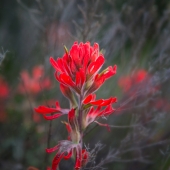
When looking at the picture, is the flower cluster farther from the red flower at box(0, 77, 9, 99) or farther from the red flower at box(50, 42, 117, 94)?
Answer: the red flower at box(50, 42, 117, 94)

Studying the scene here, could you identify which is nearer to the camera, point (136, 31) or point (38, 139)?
point (38, 139)

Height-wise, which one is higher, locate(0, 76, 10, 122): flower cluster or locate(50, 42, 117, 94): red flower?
locate(0, 76, 10, 122): flower cluster

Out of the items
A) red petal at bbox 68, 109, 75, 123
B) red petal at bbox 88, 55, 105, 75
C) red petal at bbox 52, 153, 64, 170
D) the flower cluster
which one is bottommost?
red petal at bbox 52, 153, 64, 170

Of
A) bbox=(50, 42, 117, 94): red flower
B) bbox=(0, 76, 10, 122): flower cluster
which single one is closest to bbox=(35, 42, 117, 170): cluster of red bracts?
bbox=(50, 42, 117, 94): red flower

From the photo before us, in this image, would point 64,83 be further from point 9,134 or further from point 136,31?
point 136,31

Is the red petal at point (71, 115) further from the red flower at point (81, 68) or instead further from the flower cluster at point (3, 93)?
the flower cluster at point (3, 93)

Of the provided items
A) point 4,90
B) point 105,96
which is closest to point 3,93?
point 4,90

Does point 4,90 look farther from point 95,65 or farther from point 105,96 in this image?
point 95,65

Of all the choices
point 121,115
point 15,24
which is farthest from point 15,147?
point 15,24
